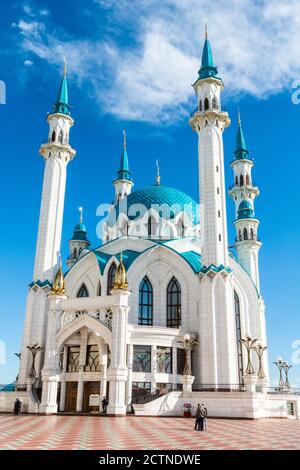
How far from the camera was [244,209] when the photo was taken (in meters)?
48.0

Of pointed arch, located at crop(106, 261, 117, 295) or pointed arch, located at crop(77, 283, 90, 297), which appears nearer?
pointed arch, located at crop(106, 261, 117, 295)

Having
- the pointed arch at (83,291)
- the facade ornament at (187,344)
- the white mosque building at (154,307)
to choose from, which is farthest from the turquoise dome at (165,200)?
the facade ornament at (187,344)

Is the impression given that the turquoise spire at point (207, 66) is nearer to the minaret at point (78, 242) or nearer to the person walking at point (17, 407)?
the minaret at point (78, 242)

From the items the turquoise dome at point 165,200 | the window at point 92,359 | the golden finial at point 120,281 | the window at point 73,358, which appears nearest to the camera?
the golden finial at point 120,281

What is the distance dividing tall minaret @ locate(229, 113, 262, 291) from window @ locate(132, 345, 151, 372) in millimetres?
16498

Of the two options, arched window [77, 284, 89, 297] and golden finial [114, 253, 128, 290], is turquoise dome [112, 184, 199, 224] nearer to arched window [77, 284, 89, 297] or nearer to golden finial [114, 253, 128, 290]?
arched window [77, 284, 89, 297]

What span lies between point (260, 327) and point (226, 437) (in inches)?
1047

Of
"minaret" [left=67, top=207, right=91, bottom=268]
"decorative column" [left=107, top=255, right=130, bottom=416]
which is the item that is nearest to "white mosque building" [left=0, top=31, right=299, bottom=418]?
"decorative column" [left=107, top=255, right=130, bottom=416]

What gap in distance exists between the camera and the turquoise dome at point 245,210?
47531 mm

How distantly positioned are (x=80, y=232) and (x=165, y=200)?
13.1m

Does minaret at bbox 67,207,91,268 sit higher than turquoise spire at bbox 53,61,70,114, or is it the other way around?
turquoise spire at bbox 53,61,70,114

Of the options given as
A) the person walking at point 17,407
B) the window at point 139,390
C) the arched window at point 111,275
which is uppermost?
the arched window at point 111,275

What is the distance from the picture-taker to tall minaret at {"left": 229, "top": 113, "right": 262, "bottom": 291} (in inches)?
1831

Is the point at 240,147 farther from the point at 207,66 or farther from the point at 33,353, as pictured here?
the point at 33,353
